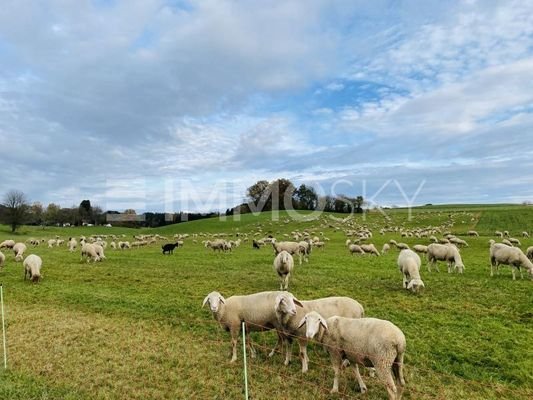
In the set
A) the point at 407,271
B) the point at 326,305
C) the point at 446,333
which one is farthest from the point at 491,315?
the point at 326,305

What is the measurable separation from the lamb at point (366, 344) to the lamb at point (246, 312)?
1.49 meters

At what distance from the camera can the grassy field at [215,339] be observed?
7594 mm

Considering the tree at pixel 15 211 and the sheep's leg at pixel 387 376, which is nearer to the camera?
the sheep's leg at pixel 387 376

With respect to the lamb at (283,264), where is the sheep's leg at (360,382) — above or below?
below

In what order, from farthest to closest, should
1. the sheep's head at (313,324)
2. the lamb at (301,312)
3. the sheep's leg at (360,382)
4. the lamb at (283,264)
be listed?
1. the lamb at (283,264)
2. the lamb at (301,312)
3. the sheep's head at (313,324)
4. the sheep's leg at (360,382)

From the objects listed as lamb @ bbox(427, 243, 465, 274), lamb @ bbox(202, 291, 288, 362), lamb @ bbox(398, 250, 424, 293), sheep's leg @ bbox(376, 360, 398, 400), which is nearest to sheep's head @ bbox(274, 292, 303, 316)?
lamb @ bbox(202, 291, 288, 362)

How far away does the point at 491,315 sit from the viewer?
12000 millimetres

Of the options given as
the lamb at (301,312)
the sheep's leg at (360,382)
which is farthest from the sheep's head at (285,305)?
the sheep's leg at (360,382)

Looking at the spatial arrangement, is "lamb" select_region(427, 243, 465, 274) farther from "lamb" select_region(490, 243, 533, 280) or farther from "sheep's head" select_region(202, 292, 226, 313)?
"sheep's head" select_region(202, 292, 226, 313)

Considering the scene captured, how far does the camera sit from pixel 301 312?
29.6 ft

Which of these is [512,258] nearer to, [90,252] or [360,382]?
[360,382]

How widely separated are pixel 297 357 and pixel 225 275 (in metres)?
12.4

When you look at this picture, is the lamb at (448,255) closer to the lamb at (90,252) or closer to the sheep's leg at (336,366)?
the sheep's leg at (336,366)

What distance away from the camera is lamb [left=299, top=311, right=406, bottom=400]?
655 cm
